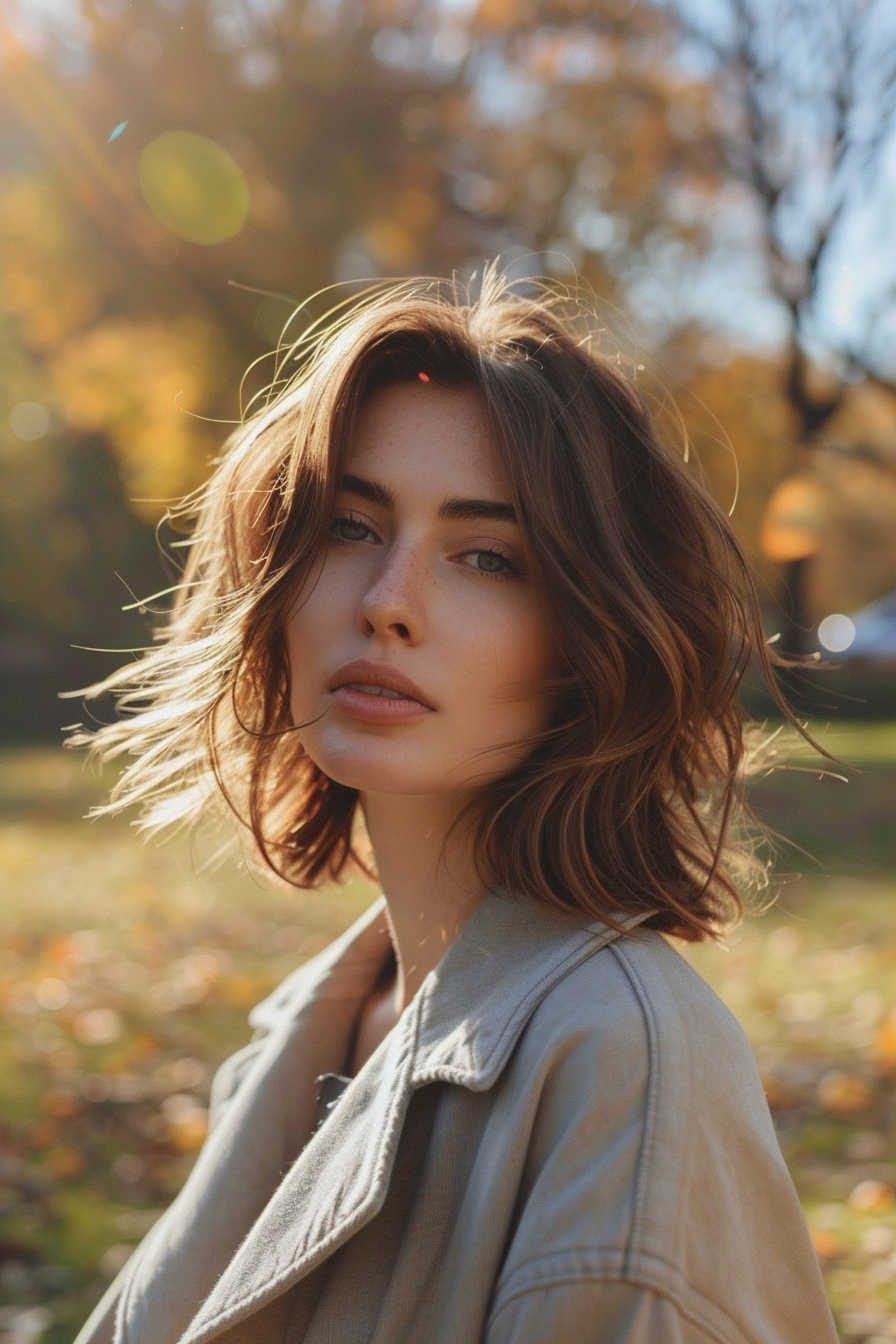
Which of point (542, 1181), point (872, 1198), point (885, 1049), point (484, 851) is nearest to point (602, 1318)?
point (542, 1181)

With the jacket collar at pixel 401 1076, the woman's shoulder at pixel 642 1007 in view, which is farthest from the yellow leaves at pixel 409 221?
the woman's shoulder at pixel 642 1007

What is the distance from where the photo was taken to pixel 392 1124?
1688 mm

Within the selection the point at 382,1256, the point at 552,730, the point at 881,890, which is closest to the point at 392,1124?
the point at 382,1256

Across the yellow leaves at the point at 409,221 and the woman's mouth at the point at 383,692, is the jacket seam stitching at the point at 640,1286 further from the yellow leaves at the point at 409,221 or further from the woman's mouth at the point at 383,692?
the yellow leaves at the point at 409,221

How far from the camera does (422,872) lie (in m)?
2.17

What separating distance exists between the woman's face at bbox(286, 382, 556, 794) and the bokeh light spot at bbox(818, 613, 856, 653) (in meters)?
29.1

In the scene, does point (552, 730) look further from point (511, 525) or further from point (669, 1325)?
point (669, 1325)

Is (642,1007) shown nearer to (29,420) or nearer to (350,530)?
(350,530)

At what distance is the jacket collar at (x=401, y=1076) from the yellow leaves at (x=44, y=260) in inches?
636

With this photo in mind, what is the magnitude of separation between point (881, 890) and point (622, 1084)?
6.75 meters

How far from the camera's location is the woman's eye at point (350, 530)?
2062mm

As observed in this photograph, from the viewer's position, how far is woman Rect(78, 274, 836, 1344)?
151 centimetres

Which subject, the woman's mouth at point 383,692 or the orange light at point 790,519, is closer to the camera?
the woman's mouth at point 383,692

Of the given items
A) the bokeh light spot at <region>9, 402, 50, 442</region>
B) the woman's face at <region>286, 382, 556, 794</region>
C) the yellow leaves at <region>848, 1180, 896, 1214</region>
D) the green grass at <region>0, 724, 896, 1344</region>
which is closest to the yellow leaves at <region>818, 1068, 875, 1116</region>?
the green grass at <region>0, 724, 896, 1344</region>
